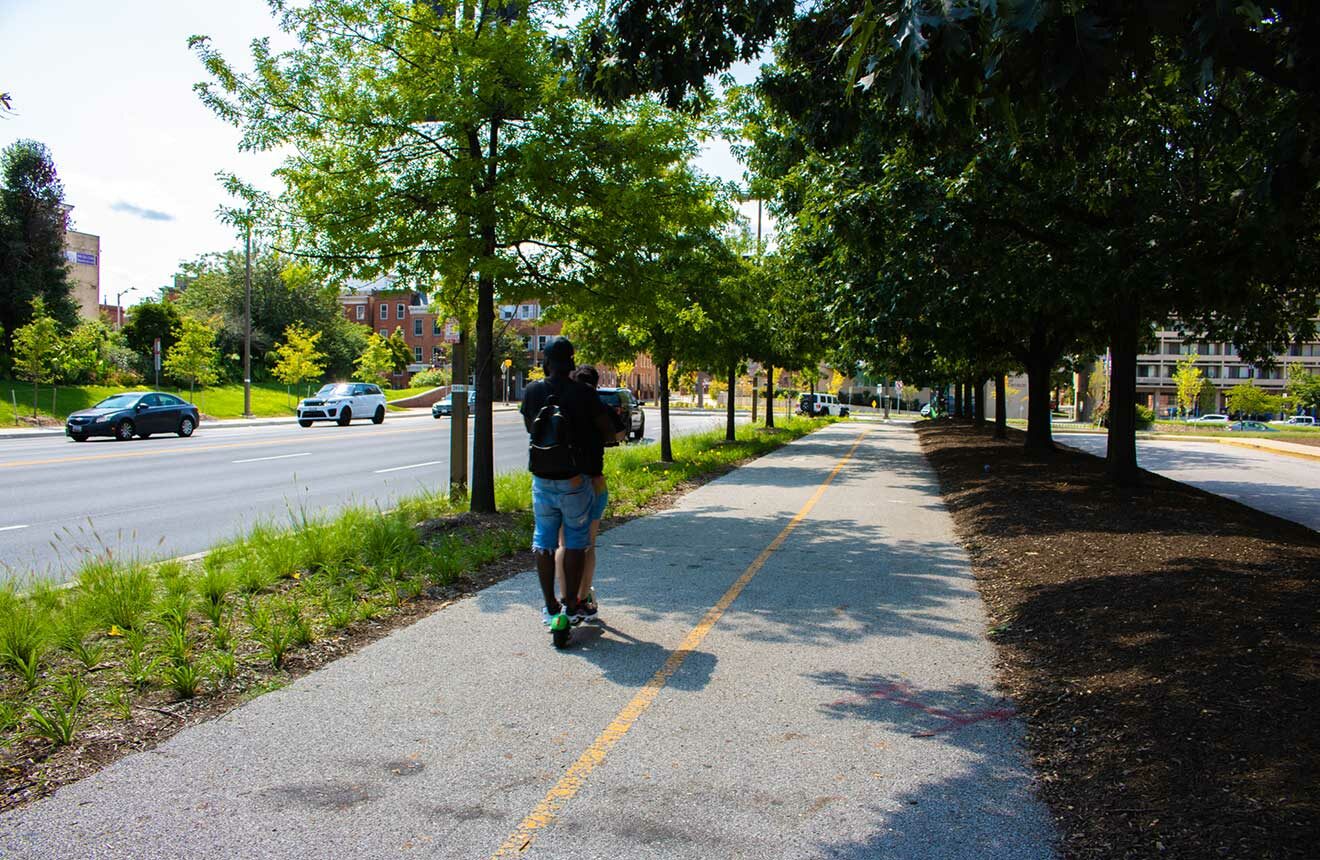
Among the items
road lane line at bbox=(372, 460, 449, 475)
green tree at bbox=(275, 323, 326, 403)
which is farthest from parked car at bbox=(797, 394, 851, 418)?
road lane line at bbox=(372, 460, 449, 475)

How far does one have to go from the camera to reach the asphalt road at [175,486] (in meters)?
9.91

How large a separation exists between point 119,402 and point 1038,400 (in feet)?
85.3

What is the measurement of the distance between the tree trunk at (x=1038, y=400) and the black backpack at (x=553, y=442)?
18.1 meters

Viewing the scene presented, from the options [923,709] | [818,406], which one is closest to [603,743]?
[923,709]

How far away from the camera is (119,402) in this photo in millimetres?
27500

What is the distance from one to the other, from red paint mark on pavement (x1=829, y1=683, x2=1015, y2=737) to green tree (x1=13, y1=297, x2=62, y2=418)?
126 ft

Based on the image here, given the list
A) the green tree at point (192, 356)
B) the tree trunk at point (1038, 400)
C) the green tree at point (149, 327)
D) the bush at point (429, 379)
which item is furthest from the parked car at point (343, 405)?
the bush at point (429, 379)

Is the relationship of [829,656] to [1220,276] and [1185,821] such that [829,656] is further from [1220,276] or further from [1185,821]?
[1220,276]

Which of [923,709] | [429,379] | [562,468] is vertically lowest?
[923,709]

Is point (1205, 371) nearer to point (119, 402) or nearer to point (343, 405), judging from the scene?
point (343, 405)

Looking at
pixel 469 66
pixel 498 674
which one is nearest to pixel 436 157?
pixel 469 66

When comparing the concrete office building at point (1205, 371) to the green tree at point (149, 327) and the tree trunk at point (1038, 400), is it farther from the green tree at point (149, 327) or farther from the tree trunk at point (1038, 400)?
the green tree at point (149, 327)

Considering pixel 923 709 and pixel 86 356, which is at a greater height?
pixel 86 356

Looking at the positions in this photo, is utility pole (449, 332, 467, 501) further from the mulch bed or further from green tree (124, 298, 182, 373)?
green tree (124, 298, 182, 373)
